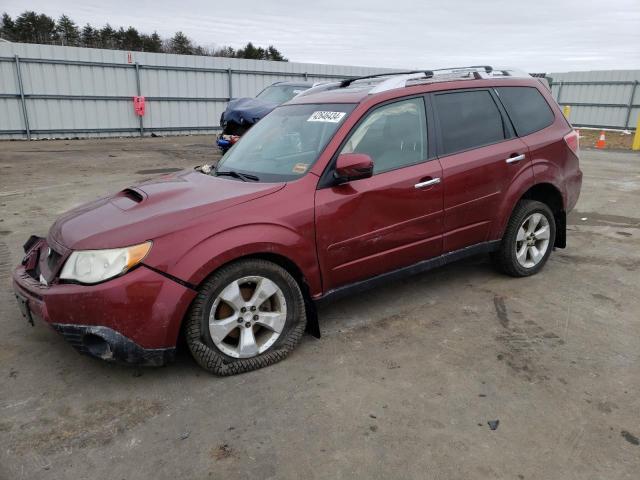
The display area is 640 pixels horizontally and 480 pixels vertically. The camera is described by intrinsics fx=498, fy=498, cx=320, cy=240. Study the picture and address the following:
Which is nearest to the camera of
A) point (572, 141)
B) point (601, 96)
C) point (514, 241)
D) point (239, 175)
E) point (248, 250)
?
point (248, 250)

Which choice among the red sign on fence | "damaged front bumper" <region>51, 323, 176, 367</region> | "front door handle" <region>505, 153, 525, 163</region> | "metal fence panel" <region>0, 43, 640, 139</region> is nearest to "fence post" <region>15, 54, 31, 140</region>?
"metal fence panel" <region>0, 43, 640, 139</region>

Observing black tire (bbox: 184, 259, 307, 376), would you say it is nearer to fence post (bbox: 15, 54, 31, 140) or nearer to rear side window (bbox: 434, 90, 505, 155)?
rear side window (bbox: 434, 90, 505, 155)

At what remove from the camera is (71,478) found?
2264mm

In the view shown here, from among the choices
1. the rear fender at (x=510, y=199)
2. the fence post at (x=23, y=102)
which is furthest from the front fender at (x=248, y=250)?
the fence post at (x=23, y=102)

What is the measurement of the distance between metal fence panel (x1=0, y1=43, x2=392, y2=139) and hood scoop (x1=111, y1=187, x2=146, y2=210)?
Result: 47.5 ft

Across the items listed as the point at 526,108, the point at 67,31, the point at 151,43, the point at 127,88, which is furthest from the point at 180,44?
the point at 526,108

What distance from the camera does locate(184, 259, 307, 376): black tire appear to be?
9.50 feet

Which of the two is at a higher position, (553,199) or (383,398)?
(553,199)

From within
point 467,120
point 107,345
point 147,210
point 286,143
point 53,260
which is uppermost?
point 467,120

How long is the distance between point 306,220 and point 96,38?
58.8 m

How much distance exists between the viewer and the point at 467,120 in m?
4.08

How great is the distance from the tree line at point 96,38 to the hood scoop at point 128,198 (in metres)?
48.6

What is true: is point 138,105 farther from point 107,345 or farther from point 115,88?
point 107,345

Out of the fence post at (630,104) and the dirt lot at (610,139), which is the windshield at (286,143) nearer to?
the dirt lot at (610,139)
